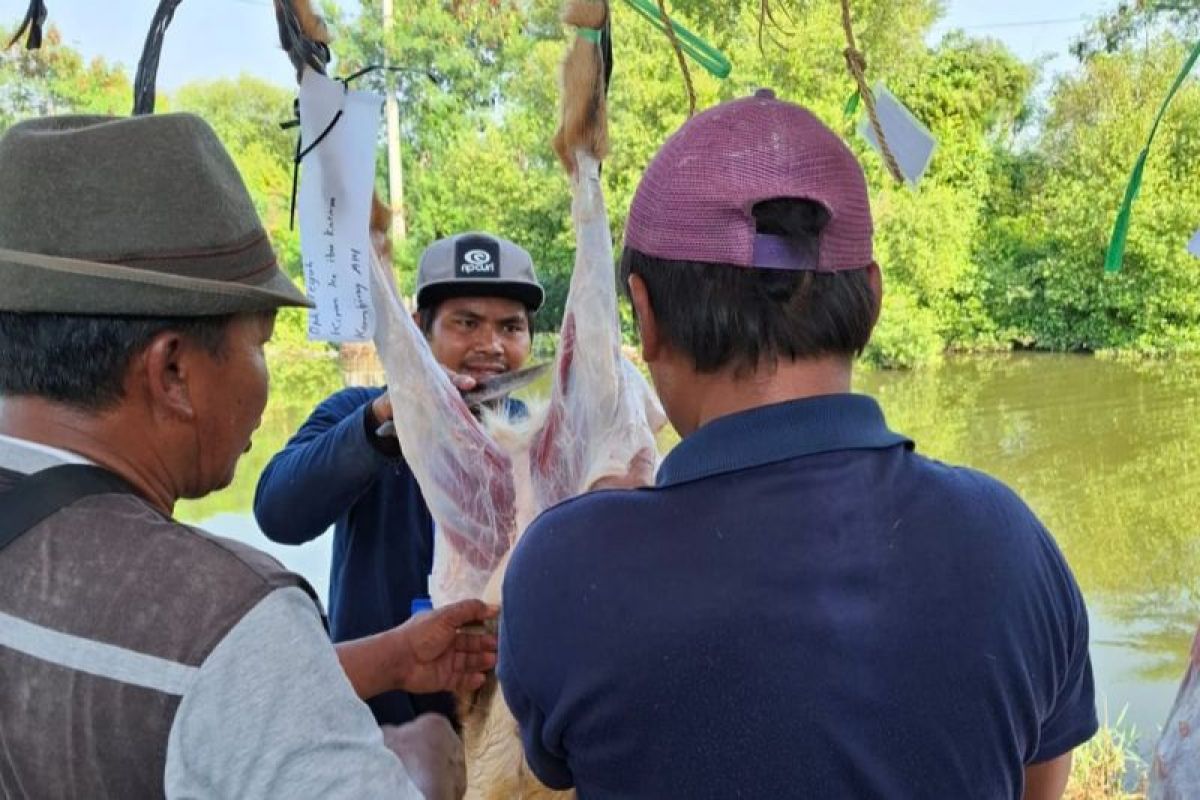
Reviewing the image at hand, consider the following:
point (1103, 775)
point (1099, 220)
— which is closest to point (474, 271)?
point (1103, 775)

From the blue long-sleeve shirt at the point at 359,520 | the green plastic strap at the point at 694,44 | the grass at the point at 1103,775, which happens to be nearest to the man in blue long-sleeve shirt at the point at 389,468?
the blue long-sleeve shirt at the point at 359,520

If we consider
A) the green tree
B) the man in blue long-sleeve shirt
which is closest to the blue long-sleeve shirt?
the man in blue long-sleeve shirt

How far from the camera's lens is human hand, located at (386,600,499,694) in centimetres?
140

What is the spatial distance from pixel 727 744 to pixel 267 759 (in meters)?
0.39

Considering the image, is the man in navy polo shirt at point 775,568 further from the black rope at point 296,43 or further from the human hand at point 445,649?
the black rope at point 296,43

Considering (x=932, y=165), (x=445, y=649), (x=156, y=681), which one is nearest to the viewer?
(x=156, y=681)

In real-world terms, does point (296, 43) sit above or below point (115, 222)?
above

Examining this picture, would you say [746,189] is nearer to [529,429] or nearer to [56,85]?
[529,429]

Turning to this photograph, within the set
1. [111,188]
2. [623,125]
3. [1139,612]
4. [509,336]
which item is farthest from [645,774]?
[623,125]

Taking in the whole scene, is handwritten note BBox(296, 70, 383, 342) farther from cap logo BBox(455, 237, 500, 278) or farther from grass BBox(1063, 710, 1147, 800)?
grass BBox(1063, 710, 1147, 800)

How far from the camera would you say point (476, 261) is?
2.04m

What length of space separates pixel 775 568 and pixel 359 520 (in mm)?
1218

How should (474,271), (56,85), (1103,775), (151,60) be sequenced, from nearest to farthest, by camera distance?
(151,60) < (474,271) < (1103,775) < (56,85)

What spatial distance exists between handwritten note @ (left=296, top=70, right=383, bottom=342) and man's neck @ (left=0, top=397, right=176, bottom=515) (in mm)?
481
